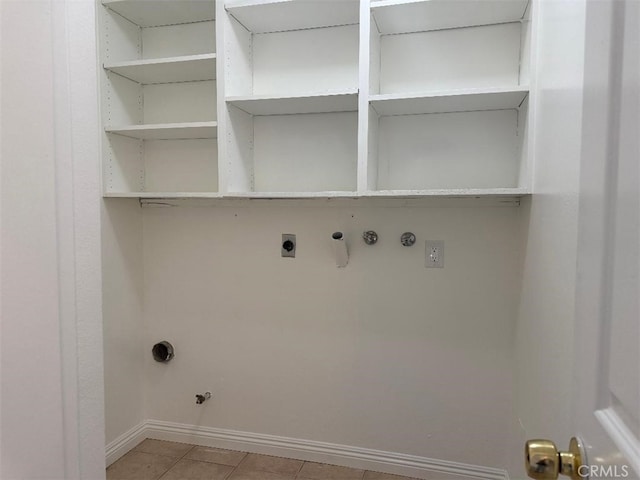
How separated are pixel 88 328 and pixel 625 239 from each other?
1.11 meters

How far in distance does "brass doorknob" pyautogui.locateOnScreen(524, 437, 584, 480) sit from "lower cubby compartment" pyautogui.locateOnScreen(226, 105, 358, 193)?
1.55m

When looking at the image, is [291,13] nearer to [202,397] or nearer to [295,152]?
[295,152]

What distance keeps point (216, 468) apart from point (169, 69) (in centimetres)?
204

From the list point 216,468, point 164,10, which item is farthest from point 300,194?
point 216,468

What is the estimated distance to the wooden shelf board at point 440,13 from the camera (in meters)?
1.63

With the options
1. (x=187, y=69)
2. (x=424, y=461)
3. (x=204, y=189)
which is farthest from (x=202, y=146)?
(x=424, y=461)

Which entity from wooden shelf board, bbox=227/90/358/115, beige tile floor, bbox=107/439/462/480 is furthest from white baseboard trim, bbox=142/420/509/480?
wooden shelf board, bbox=227/90/358/115

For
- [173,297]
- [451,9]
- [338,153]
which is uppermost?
[451,9]

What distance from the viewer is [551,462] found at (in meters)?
0.59

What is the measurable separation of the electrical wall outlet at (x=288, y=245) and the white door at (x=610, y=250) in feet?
5.26

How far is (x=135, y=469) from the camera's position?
210cm

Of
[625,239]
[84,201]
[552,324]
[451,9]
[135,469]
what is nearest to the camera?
[625,239]

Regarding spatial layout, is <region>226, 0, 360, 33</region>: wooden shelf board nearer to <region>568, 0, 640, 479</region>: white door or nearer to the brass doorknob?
<region>568, 0, 640, 479</region>: white door

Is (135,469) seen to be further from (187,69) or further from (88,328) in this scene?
(187,69)
